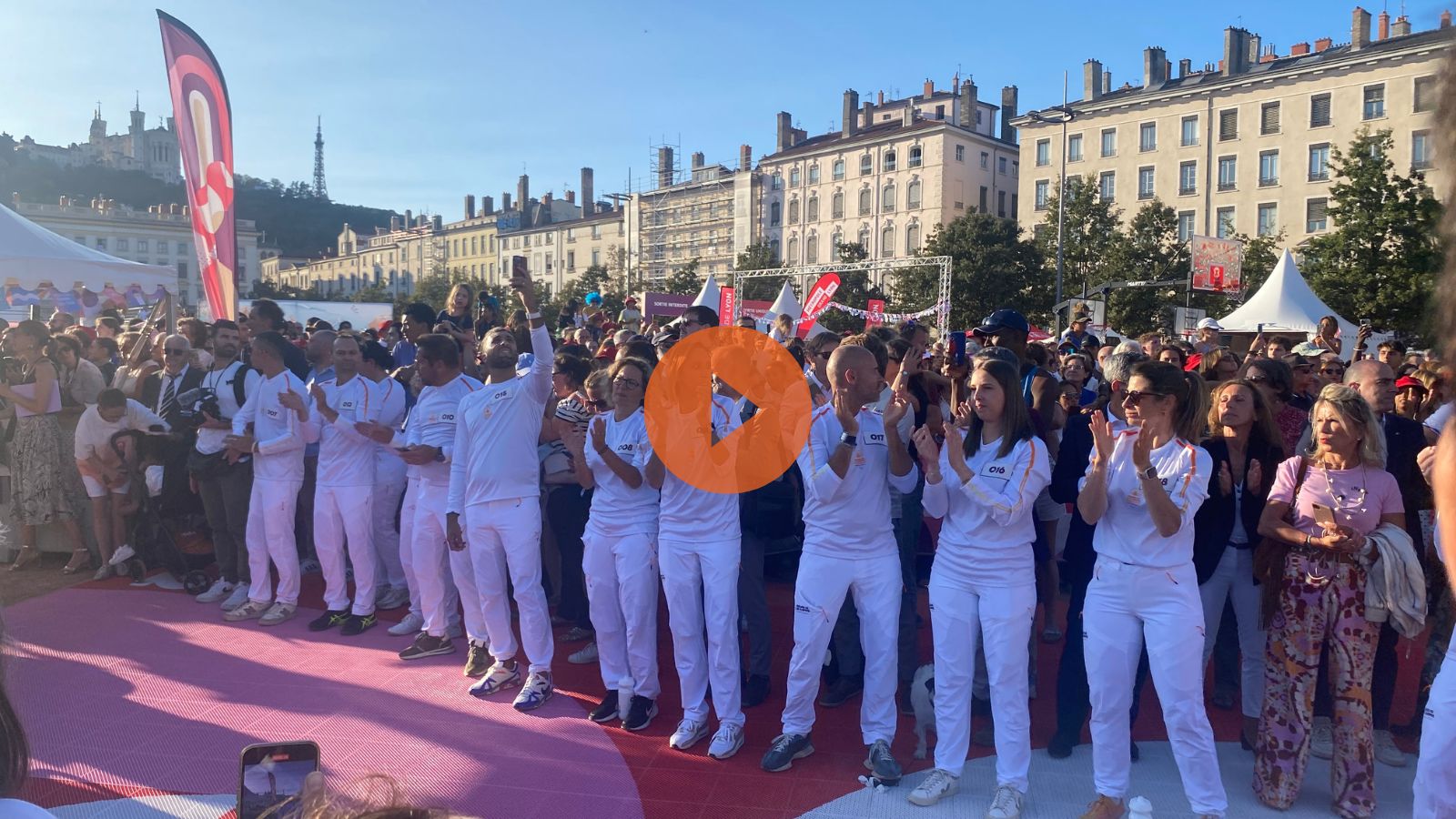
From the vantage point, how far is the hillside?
87.6m

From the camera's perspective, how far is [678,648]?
497cm

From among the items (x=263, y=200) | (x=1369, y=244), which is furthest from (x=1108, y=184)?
(x=263, y=200)

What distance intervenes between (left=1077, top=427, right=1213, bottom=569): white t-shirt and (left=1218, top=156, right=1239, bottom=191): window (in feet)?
180

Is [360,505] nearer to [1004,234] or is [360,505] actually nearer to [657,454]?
[657,454]

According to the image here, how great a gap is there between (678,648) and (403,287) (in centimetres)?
10856

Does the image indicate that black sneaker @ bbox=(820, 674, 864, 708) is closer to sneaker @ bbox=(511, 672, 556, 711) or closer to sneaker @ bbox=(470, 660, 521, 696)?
sneaker @ bbox=(511, 672, 556, 711)

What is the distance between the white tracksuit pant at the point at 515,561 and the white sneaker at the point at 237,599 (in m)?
2.79

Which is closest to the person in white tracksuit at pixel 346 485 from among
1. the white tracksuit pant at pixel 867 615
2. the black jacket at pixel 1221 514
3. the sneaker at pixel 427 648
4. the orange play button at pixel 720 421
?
the sneaker at pixel 427 648

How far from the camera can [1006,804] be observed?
4066mm

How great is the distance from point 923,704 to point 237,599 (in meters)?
5.32

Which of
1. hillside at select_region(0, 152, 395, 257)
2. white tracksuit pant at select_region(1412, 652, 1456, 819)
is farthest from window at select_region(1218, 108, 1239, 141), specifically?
hillside at select_region(0, 152, 395, 257)

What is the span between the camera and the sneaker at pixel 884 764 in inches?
173

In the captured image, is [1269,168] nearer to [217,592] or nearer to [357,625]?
[357,625]

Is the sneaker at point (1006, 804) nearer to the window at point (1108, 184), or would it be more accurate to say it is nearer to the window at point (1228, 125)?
the window at point (1228, 125)
